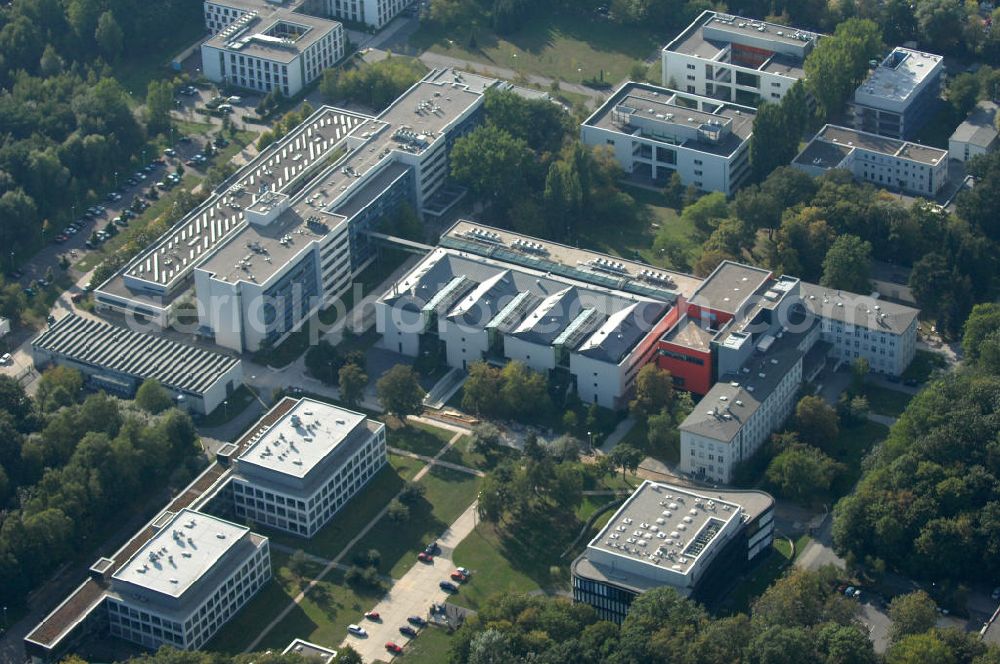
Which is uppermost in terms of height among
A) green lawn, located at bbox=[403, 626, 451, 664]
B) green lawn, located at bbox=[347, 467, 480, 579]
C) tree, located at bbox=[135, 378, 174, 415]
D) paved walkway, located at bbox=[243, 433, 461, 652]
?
tree, located at bbox=[135, 378, 174, 415]

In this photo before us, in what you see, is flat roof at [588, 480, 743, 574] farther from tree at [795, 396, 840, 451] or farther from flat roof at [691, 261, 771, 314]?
flat roof at [691, 261, 771, 314]

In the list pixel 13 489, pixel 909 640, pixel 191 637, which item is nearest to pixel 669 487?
pixel 909 640

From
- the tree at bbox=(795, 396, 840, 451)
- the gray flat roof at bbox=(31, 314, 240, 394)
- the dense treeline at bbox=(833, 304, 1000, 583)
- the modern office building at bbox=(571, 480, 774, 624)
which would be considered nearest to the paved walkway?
the modern office building at bbox=(571, 480, 774, 624)

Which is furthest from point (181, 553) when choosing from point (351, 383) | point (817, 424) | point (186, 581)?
point (817, 424)

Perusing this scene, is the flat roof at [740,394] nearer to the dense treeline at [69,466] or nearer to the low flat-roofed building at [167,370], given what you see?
the low flat-roofed building at [167,370]

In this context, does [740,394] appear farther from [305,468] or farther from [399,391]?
[305,468]

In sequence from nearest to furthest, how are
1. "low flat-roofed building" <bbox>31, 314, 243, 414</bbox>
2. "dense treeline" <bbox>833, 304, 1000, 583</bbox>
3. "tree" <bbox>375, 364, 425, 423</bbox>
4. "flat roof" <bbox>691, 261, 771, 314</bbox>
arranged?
"dense treeline" <bbox>833, 304, 1000, 583</bbox> → "tree" <bbox>375, 364, 425, 423</bbox> → "low flat-roofed building" <bbox>31, 314, 243, 414</bbox> → "flat roof" <bbox>691, 261, 771, 314</bbox>
